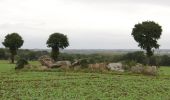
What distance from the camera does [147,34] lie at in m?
72.2

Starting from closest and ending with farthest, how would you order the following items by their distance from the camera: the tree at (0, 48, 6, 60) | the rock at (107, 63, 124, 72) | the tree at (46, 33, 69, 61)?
the rock at (107, 63, 124, 72) → the tree at (46, 33, 69, 61) → the tree at (0, 48, 6, 60)

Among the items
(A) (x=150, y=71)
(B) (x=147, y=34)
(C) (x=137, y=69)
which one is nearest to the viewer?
(A) (x=150, y=71)

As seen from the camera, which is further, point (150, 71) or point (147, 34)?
point (147, 34)

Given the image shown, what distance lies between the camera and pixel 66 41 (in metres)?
80.6

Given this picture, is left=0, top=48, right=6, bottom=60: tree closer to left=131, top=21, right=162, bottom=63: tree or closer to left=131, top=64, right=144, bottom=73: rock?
left=131, top=21, right=162, bottom=63: tree

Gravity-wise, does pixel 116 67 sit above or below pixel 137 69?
above

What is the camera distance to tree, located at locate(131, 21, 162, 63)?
7206cm

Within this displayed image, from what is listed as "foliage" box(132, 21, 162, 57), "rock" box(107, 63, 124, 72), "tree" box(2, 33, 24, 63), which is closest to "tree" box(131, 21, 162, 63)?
"foliage" box(132, 21, 162, 57)

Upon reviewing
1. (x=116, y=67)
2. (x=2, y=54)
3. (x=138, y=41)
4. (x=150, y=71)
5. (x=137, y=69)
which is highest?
(x=138, y=41)

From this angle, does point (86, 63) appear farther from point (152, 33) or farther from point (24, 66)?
point (152, 33)

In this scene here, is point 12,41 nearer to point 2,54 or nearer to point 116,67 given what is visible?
point 2,54

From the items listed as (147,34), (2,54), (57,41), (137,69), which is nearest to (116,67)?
(137,69)

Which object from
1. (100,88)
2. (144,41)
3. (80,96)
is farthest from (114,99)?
(144,41)

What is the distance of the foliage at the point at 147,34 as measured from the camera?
236ft
